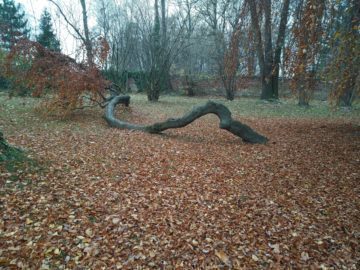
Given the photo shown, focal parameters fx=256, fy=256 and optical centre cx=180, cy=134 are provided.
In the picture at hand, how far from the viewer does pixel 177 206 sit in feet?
9.17

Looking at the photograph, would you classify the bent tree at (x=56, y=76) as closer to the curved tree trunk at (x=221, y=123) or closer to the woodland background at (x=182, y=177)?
the woodland background at (x=182, y=177)

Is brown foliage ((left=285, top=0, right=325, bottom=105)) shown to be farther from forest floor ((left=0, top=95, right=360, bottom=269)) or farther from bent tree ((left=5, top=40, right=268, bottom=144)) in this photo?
bent tree ((left=5, top=40, right=268, bottom=144))

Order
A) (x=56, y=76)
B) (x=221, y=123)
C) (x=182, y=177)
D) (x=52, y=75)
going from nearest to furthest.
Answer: (x=182, y=177) < (x=221, y=123) < (x=56, y=76) < (x=52, y=75)

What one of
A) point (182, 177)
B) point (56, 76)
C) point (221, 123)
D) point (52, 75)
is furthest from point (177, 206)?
point (52, 75)

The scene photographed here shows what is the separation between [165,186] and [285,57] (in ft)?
12.1

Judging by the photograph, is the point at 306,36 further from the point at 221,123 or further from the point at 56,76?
the point at 56,76

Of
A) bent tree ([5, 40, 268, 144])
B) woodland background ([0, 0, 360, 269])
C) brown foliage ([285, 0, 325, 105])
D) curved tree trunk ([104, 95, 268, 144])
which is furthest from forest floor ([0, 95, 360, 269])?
bent tree ([5, 40, 268, 144])

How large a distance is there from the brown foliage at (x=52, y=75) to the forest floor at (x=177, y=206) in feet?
6.75

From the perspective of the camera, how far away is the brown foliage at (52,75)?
688 cm

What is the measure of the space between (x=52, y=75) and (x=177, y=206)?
6.15 meters

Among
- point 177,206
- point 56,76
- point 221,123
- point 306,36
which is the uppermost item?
point 306,36

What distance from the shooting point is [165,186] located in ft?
10.7

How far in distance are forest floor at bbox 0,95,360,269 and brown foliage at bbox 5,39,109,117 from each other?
2.06 metres

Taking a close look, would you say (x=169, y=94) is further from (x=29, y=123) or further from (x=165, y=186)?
(x=165, y=186)
